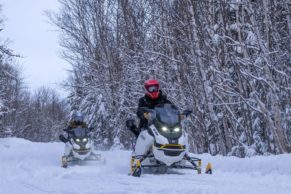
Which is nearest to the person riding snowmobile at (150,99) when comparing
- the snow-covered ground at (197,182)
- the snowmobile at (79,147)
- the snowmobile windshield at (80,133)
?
the snow-covered ground at (197,182)

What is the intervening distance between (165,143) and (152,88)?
4.97ft

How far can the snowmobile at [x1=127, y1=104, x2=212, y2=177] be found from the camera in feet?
23.1

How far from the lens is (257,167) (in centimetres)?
714

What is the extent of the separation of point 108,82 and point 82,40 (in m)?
3.64

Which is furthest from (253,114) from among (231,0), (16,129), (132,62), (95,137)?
(16,129)

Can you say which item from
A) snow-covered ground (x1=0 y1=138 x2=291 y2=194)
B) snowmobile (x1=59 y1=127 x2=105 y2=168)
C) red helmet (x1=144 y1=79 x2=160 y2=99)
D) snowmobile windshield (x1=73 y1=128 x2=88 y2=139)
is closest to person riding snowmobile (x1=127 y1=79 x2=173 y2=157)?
red helmet (x1=144 y1=79 x2=160 y2=99)

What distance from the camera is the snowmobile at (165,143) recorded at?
7.04m

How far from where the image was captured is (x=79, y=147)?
11.0 m

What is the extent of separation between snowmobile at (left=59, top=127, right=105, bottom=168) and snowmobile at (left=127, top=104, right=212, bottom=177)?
3.51m

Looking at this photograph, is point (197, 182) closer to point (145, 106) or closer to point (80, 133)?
point (145, 106)

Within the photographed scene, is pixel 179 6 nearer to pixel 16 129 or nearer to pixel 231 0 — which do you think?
pixel 231 0

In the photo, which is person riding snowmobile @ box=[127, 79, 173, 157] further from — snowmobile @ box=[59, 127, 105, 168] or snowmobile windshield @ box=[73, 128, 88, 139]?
snowmobile windshield @ box=[73, 128, 88, 139]

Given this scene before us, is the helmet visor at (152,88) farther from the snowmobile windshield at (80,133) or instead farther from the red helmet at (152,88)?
the snowmobile windshield at (80,133)

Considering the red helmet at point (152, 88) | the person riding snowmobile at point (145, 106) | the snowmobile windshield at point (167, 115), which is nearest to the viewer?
the snowmobile windshield at point (167, 115)
